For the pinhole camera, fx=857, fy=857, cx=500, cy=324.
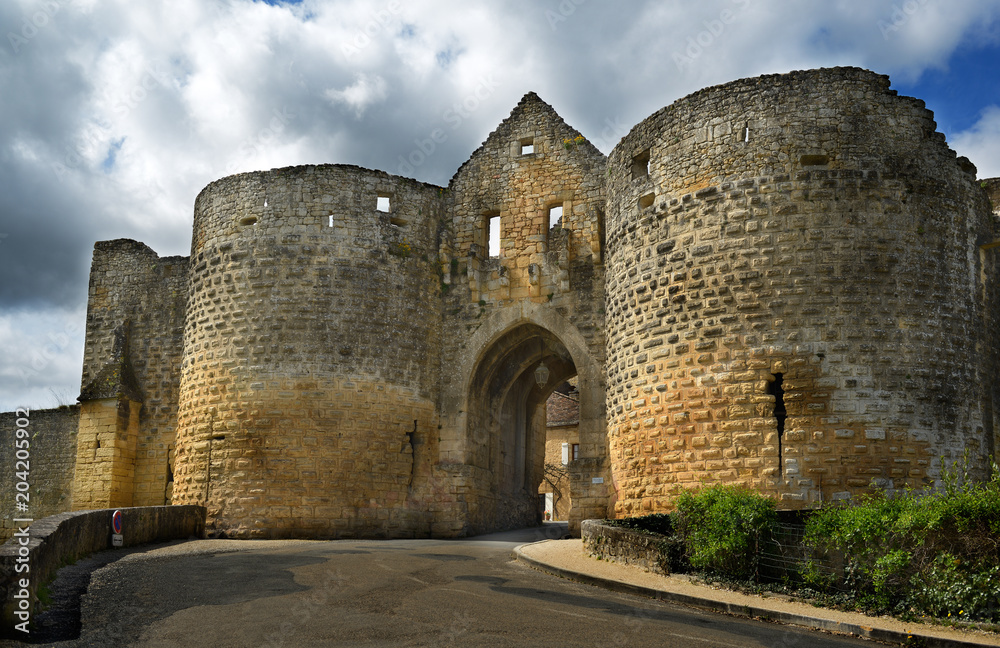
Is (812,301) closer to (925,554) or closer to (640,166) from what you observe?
(640,166)

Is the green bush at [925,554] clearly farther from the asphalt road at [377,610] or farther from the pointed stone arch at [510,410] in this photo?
the pointed stone arch at [510,410]

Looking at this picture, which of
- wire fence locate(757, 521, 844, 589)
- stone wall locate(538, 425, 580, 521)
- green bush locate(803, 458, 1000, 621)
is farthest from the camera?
stone wall locate(538, 425, 580, 521)

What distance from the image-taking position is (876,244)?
11.3 m

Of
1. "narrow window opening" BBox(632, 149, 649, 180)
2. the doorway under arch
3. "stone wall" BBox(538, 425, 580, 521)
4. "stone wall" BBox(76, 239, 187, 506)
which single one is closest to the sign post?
the doorway under arch

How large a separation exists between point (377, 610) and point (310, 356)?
901cm

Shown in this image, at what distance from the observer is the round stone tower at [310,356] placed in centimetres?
1471

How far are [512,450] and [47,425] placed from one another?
1035 cm

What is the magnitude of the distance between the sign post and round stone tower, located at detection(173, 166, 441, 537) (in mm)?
2836

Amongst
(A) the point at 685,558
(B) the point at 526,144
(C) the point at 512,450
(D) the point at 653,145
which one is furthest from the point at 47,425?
(A) the point at 685,558

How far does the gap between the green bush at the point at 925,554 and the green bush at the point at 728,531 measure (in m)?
0.59

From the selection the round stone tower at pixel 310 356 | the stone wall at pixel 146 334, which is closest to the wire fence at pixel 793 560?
the round stone tower at pixel 310 356

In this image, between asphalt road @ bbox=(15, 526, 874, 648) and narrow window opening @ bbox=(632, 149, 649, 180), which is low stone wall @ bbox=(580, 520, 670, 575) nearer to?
asphalt road @ bbox=(15, 526, 874, 648)

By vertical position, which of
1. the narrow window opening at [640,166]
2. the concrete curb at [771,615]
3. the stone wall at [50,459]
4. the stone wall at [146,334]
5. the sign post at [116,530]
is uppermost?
the narrow window opening at [640,166]

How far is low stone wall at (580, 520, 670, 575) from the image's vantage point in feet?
28.4
